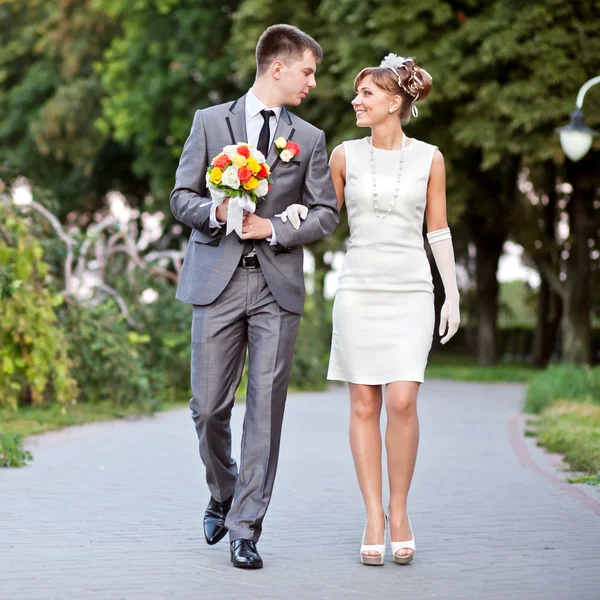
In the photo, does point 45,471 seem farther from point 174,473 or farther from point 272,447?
point 272,447

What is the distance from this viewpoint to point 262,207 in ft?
18.5

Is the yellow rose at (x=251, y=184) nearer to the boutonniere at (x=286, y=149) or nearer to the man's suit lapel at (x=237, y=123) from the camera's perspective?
the boutonniere at (x=286, y=149)

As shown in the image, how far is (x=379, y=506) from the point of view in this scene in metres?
5.72

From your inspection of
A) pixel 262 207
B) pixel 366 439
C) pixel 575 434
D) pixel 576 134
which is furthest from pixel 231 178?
pixel 576 134

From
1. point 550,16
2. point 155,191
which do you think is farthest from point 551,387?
point 155,191

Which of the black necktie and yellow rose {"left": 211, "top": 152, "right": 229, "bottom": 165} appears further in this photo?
the black necktie

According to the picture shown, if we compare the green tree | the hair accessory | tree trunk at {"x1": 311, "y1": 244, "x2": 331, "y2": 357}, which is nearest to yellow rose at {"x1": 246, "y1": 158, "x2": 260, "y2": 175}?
the hair accessory

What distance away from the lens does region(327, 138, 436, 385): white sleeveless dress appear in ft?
18.9

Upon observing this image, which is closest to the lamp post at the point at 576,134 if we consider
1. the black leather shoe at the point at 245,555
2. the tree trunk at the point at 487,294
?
the black leather shoe at the point at 245,555

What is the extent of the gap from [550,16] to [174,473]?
48.7ft

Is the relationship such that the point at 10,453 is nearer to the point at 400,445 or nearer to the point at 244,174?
the point at 400,445

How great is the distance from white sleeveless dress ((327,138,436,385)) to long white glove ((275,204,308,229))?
0.36 m

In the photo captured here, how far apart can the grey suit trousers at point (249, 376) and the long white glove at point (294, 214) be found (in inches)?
10.5

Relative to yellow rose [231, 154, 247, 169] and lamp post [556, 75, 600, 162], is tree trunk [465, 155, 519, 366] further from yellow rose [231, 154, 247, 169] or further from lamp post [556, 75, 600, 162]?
yellow rose [231, 154, 247, 169]
